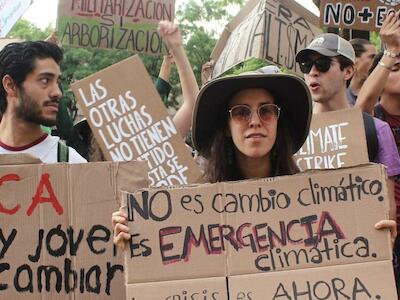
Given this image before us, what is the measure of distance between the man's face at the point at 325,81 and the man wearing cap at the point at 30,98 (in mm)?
1285

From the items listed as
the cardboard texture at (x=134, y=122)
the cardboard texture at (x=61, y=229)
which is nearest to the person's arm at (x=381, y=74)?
the cardboard texture at (x=134, y=122)

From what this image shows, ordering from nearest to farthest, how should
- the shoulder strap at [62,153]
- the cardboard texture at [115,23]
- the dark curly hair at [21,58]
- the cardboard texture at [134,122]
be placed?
the shoulder strap at [62,153] → the dark curly hair at [21,58] → the cardboard texture at [134,122] → the cardboard texture at [115,23]

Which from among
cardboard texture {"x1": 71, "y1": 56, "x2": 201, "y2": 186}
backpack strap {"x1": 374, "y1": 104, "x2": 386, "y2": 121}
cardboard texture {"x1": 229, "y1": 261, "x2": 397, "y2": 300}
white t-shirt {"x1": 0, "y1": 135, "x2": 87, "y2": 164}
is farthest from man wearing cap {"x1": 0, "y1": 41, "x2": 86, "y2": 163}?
backpack strap {"x1": 374, "y1": 104, "x2": 386, "y2": 121}

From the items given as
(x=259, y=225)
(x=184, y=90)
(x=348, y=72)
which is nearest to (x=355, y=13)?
(x=348, y=72)

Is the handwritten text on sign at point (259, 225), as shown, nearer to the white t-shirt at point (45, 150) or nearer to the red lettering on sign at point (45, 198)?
the red lettering on sign at point (45, 198)

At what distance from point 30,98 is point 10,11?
2742mm

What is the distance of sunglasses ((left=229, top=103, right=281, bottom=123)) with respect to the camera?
259 centimetres

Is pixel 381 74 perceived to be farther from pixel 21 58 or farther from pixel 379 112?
pixel 21 58

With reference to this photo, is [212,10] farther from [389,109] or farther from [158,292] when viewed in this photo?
[158,292]

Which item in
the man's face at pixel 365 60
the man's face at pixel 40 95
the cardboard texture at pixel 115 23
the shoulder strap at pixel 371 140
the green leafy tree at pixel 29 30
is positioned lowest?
the shoulder strap at pixel 371 140

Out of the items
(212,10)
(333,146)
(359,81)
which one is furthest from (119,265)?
(212,10)

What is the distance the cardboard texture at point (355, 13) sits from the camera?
5016mm

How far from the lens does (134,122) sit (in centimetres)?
359

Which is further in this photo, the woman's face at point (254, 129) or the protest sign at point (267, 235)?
the woman's face at point (254, 129)
